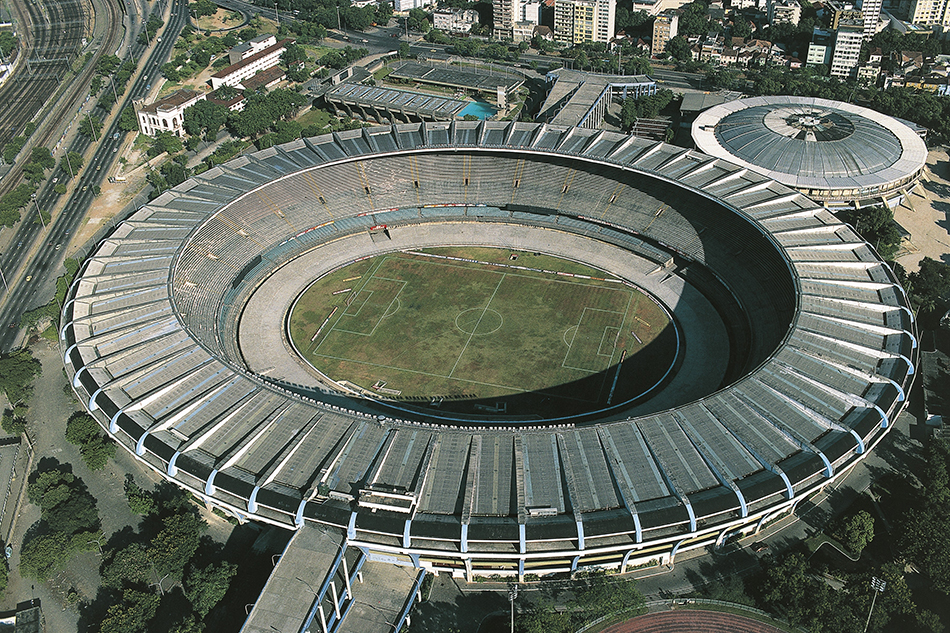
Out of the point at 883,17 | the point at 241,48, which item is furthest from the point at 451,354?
the point at 883,17

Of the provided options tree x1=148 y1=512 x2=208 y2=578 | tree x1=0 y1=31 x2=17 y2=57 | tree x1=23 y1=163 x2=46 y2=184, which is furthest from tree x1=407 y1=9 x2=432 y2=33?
tree x1=148 y1=512 x2=208 y2=578

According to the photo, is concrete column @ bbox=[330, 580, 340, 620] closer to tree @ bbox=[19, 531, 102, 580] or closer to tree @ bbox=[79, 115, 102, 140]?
tree @ bbox=[19, 531, 102, 580]

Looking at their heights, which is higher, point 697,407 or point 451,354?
point 697,407

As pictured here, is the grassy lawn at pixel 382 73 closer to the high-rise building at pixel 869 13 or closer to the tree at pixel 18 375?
the tree at pixel 18 375

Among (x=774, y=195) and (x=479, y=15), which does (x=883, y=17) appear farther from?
(x=774, y=195)

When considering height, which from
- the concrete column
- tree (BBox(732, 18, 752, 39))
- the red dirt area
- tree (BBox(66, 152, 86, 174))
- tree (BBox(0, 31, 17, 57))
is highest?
tree (BBox(0, 31, 17, 57))

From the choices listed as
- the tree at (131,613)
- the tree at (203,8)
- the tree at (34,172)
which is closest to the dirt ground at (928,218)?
the tree at (131,613)

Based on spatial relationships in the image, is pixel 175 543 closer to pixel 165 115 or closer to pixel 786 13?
pixel 165 115
